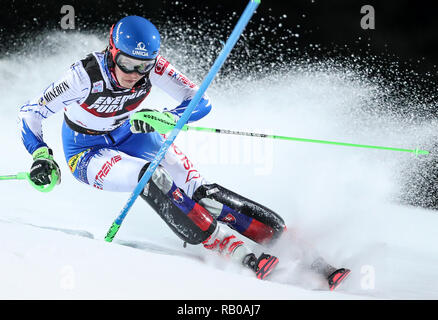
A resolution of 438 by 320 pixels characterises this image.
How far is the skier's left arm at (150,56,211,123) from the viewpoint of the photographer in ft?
8.39

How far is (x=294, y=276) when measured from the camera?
2.35m

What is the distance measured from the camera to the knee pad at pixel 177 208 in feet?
7.52

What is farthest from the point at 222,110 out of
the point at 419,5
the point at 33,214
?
the point at 33,214

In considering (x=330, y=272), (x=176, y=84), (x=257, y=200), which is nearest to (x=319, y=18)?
(x=257, y=200)

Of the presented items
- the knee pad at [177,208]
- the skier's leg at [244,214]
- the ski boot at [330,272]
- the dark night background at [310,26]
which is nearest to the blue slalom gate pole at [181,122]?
the knee pad at [177,208]

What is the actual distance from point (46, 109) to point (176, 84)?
670 mm

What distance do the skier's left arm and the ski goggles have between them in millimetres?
255

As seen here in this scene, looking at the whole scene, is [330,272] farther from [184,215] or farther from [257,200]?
[257,200]

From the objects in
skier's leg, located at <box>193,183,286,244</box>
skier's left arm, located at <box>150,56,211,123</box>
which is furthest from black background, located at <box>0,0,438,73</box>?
skier's leg, located at <box>193,183,286,244</box>

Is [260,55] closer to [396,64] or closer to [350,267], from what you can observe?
[396,64]

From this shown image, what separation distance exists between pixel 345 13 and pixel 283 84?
87 centimetres

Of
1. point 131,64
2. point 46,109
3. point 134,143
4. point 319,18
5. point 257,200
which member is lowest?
point 257,200

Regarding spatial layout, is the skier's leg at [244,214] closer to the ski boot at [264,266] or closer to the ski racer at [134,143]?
the ski racer at [134,143]

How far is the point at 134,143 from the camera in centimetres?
267
